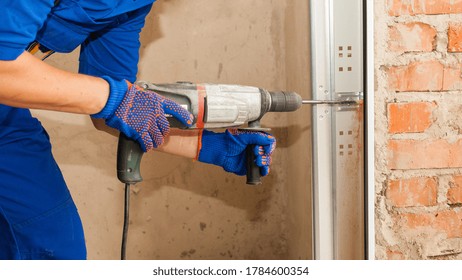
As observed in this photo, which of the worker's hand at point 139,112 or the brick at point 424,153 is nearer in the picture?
the worker's hand at point 139,112

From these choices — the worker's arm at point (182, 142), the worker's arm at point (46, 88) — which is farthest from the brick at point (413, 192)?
the worker's arm at point (46, 88)

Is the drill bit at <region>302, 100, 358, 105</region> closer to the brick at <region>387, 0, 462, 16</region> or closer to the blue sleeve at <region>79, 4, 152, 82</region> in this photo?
the brick at <region>387, 0, 462, 16</region>

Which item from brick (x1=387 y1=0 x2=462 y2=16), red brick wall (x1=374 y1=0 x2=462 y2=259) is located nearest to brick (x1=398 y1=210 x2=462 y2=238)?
red brick wall (x1=374 y1=0 x2=462 y2=259)

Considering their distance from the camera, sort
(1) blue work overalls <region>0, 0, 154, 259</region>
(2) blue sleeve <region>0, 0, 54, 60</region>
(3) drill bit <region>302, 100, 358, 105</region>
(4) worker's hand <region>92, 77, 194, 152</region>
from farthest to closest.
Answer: (3) drill bit <region>302, 100, 358, 105</region>, (1) blue work overalls <region>0, 0, 154, 259</region>, (4) worker's hand <region>92, 77, 194, 152</region>, (2) blue sleeve <region>0, 0, 54, 60</region>

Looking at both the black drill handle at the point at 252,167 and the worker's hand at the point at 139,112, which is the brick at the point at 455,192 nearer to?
the black drill handle at the point at 252,167

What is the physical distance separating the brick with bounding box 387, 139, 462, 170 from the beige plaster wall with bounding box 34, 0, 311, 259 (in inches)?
20.3

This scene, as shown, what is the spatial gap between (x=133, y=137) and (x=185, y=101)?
0.41 feet

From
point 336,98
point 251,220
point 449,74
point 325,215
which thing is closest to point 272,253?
point 251,220

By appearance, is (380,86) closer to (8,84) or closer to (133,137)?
(133,137)

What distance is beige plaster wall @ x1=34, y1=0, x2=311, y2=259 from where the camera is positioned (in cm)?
159

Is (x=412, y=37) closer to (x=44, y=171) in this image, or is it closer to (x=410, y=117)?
(x=410, y=117)

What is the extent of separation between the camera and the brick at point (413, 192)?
3.28ft

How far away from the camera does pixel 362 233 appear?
3.43 ft

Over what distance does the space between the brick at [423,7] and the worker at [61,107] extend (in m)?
0.39
